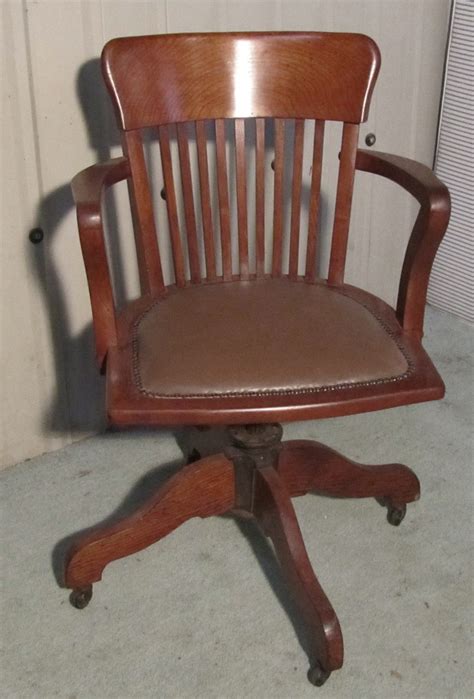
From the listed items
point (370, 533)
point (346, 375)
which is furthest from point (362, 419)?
point (346, 375)

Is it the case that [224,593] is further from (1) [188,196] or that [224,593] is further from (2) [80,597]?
(1) [188,196]

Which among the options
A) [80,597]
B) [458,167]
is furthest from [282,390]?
[458,167]

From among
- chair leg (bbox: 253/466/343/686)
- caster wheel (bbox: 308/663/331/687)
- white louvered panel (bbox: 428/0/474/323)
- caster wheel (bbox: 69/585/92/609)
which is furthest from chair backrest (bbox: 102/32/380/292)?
white louvered panel (bbox: 428/0/474/323)

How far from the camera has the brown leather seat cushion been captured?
1.24m

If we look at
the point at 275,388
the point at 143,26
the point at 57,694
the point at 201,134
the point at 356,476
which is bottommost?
the point at 57,694

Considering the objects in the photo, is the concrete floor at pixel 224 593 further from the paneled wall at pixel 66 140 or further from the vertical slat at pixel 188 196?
the vertical slat at pixel 188 196

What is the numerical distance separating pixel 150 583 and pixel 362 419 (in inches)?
25.9

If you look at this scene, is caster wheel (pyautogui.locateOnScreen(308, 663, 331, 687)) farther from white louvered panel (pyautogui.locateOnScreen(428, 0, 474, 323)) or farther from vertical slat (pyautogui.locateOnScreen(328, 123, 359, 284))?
white louvered panel (pyautogui.locateOnScreen(428, 0, 474, 323))

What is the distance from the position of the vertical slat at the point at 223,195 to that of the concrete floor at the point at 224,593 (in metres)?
0.47

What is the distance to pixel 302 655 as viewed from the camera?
4.62ft

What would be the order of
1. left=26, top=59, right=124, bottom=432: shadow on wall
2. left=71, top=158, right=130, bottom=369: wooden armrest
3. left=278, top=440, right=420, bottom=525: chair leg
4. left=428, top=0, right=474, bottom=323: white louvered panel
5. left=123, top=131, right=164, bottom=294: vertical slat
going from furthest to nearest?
left=428, top=0, right=474, bottom=323: white louvered panel
left=26, top=59, right=124, bottom=432: shadow on wall
left=278, top=440, right=420, bottom=525: chair leg
left=123, top=131, right=164, bottom=294: vertical slat
left=71, top=158, right=130, bottom=369: wooden armrest

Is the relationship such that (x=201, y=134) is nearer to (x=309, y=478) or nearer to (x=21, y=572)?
(x=309, y=478)

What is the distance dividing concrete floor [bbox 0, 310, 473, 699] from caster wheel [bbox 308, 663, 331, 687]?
0.04 feet

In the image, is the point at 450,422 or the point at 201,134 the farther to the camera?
the point at 450,422
